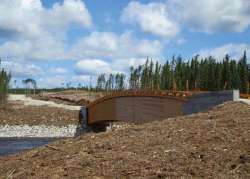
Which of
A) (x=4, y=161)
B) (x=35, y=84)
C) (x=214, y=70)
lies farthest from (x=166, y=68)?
(x=35, y=84)

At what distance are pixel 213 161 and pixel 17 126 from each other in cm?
6554

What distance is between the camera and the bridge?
28.3 m

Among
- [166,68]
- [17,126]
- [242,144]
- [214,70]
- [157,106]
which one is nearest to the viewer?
[242,144]

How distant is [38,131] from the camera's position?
69.1m

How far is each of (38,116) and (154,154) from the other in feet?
243

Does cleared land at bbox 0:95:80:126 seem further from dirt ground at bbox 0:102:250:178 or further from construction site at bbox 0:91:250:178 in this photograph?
dirt ground at bbox 0:102:250:178

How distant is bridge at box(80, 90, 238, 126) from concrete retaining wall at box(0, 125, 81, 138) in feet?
8.48

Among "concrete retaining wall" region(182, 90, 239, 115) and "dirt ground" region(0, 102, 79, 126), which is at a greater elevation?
"concrete retaining wall" region(182, 90, 239, 115)

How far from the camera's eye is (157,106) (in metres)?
42.9

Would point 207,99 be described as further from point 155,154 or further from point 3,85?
point 3,85

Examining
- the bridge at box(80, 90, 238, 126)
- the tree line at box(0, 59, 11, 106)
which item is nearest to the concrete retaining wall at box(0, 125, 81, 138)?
the bridge at box(80, 90, 238, 126)

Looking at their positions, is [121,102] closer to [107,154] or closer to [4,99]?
[107,154]

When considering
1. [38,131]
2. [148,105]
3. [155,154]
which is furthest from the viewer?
[38,131]

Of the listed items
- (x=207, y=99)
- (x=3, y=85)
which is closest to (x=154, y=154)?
(x=207, y=99)
